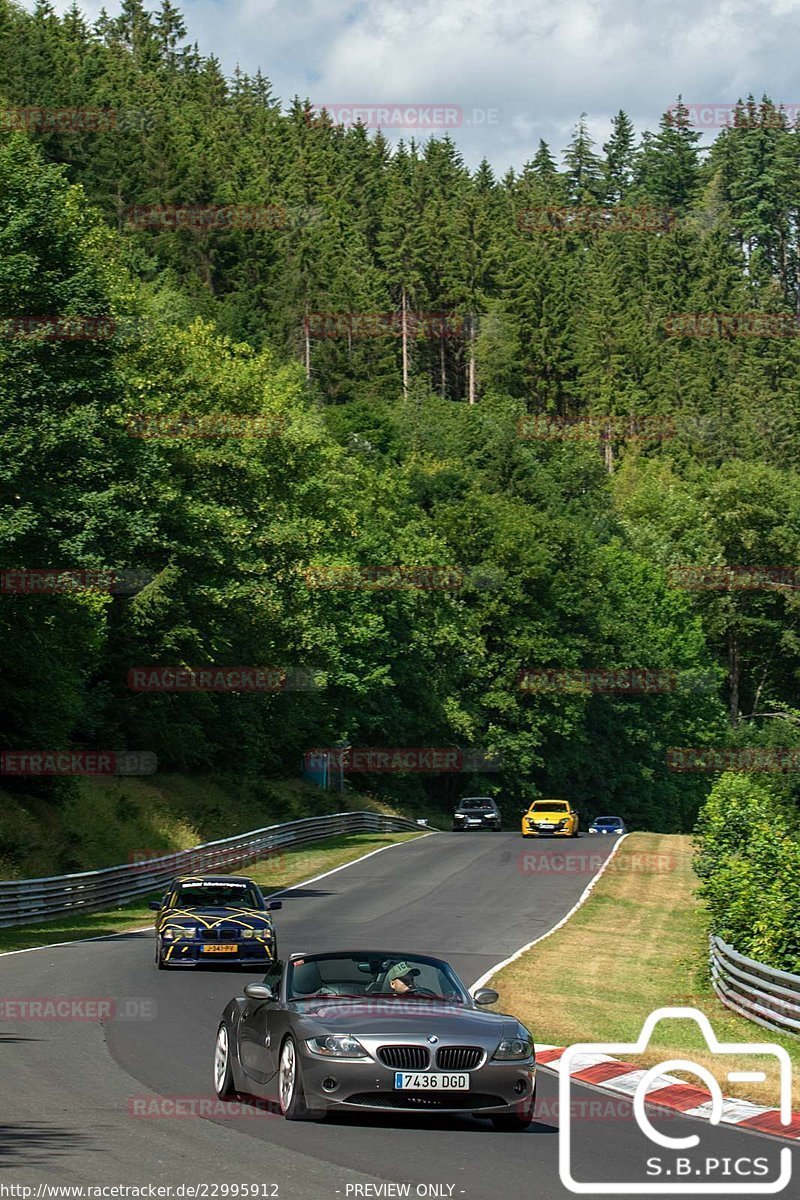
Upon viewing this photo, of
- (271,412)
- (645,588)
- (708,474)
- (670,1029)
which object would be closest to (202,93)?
(708,474)

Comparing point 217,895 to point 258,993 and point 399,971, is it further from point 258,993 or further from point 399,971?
point 258,993

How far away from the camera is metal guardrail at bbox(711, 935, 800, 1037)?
65.1ft

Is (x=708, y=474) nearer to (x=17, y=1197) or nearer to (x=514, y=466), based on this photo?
(x=514, y=466)

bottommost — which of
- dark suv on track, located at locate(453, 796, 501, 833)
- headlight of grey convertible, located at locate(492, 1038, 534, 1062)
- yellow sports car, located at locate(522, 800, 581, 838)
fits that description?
dark suv on track, located at locate(453, 796, 501, 833)

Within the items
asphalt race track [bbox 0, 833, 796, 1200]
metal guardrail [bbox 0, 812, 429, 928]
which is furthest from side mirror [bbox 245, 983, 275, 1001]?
metal guardrail [bbox 0, 812, 429, 928]

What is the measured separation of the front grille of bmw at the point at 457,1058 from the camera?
1151 centimetres

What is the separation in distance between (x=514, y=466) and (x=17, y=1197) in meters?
100

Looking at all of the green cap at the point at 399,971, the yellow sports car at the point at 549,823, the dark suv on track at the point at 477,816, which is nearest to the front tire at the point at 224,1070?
the green cap at the point at 399,971

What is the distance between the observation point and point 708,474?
12706 centimetres

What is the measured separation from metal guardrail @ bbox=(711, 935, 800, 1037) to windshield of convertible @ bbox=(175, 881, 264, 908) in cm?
762

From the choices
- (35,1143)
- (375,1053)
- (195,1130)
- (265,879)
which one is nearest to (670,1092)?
(375,1053)

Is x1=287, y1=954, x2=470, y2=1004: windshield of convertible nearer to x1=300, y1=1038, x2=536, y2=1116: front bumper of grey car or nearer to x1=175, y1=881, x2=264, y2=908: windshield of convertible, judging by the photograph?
x1=300, y1=1038, x2=536, y2=1116: front bumper of grey car

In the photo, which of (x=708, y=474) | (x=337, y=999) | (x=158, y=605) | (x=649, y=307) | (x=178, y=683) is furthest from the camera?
(x=649, y=307)

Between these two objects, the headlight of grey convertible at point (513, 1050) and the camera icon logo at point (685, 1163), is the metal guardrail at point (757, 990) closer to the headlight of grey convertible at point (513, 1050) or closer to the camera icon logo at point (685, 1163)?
the camera icon logo at point (685, 1163)
